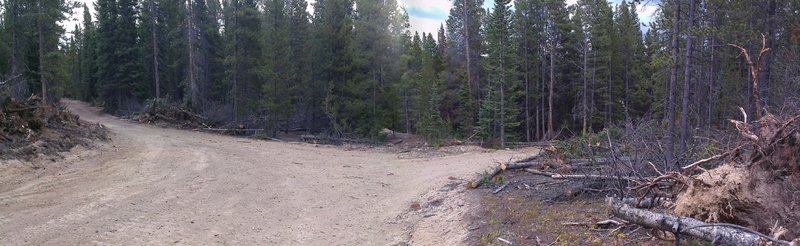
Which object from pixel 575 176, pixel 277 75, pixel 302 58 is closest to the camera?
pixel 575 176

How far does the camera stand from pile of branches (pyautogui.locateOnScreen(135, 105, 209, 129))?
27.3 meters

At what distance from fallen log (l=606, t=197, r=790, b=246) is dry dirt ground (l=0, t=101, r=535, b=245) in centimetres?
276

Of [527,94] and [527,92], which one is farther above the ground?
[527,92]

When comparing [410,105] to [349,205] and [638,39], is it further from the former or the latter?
[349,205]

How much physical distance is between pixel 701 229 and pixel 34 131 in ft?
50.7

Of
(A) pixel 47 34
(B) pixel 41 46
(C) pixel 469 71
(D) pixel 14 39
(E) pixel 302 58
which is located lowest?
(C) pixel 469 71

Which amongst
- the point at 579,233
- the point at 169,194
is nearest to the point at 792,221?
the point at 579,233

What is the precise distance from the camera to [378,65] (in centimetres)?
2814

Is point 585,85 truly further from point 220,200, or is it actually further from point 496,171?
point 220,200

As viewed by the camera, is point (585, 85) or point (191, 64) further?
point (585, 85)

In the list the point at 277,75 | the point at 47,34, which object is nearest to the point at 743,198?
the point at 277,75

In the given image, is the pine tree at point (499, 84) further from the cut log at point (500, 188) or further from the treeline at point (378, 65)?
the cut log at point (500, 188)

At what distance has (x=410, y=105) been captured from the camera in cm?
4706

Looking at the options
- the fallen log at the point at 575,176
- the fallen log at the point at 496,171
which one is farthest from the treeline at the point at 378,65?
the fallen log at the point at 575,176
